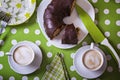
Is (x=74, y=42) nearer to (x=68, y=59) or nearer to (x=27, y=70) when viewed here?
(x=68, y=59)

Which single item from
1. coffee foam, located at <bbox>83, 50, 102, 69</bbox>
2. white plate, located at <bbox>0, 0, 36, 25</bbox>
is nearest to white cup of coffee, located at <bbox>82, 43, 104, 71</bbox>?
coffee foam, located at <bbox>83, 50, 102, 69</bbox>

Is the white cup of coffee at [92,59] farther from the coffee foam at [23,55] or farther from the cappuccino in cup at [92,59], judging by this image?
the coffee foam at [23,55]

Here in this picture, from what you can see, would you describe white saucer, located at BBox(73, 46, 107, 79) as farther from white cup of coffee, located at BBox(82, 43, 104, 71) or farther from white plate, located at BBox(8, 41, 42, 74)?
white plate, located at BBox(8, 41, 42, 74)

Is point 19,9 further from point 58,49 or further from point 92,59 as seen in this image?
point 92,59

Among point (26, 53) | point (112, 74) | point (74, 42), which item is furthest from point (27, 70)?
point (112, 74)

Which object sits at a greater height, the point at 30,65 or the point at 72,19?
the point at 72,19

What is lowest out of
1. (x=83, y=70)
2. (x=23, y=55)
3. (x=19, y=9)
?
(x=83, y=70)

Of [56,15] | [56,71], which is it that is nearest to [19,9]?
[56,15]
